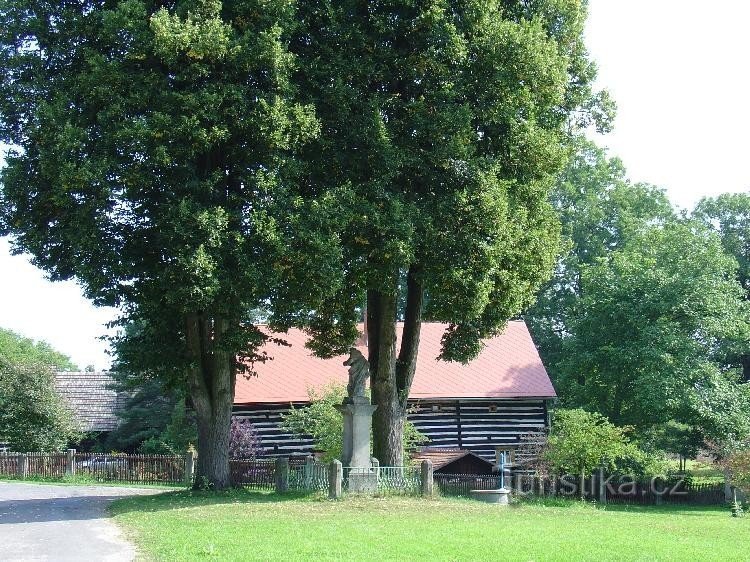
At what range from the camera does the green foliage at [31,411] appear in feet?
123

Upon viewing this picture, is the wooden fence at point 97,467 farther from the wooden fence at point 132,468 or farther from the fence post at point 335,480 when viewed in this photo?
the fence post at point 335,480

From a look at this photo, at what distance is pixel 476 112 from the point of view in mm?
22000

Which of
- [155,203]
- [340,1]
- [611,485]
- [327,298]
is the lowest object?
[611,485]

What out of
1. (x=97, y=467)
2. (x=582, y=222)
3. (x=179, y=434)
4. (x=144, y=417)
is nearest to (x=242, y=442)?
(x=179, y=434)

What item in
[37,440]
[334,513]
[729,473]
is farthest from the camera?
[37,440]

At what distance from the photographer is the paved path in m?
13.0

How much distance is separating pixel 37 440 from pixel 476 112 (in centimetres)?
2496

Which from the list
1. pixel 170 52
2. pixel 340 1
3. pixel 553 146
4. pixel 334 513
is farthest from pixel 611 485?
pixel 170 52

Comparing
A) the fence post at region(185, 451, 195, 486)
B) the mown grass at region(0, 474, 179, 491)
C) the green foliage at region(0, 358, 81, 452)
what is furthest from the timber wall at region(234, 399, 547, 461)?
the green foliage at region(0, 358, 81, 452)

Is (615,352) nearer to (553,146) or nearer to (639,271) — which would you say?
(639,271)

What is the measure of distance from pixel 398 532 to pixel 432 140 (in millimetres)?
9799

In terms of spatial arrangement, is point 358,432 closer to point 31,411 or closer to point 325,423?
point 325,423

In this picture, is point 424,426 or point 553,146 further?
point 424,426

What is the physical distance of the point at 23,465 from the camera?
3569 cm
